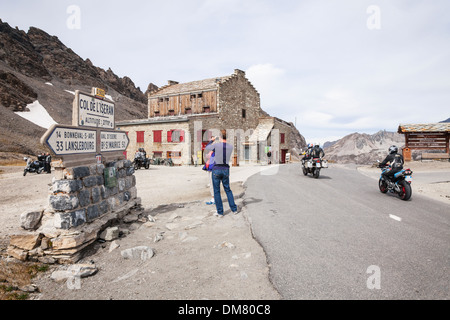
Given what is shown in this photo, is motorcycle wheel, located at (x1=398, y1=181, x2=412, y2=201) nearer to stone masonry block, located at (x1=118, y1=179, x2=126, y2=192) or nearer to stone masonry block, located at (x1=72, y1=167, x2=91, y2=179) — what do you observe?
stone masonry block, located at (x1=118, y1=179, x2=126, y2=192)

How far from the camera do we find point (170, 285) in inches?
122

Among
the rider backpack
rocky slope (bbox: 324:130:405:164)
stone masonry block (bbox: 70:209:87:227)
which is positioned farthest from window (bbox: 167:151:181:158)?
rocky slope (bbox: 324:130:405:164)

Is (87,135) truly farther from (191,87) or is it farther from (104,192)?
(191,87)

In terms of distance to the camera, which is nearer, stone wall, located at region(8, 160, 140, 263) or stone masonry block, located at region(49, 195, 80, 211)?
stone wall, located at region(8, 160, 140, 263)

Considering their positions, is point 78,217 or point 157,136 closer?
point 78,217

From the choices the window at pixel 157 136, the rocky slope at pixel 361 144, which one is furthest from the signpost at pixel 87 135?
the rocky slope at pixel 361 144

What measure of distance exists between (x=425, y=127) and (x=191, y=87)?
26057 millimetres

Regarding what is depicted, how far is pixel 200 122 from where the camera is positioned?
2603cm

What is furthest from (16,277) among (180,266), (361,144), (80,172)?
(361,144)

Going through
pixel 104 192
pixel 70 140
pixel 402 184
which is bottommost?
pixel 402 184

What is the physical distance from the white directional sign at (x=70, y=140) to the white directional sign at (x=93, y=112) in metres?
0.22

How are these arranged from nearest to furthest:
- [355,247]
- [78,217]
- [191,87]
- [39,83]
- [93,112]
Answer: [355,247], [78,217], [93,112], [191,87], [39,83]

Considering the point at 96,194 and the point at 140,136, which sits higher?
the point at 140,136

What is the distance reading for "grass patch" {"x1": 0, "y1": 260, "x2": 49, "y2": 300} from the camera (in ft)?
9.97
